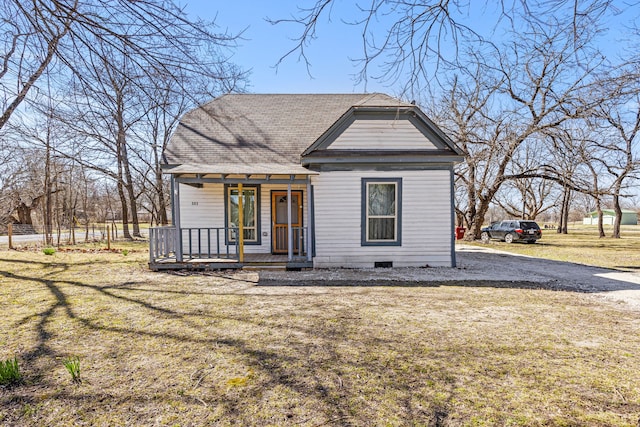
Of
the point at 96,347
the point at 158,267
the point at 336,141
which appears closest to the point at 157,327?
the point at 96,347

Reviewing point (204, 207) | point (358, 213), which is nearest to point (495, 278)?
point (358, 213)

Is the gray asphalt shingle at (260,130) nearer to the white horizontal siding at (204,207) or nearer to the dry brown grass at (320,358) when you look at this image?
the white horizontal siding at (204,207)

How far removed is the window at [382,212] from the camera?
9.98 meters

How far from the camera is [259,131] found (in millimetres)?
12289

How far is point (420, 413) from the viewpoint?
274cm

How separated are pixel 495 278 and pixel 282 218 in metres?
6.51

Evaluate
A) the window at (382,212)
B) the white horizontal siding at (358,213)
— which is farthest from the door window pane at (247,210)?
the window at (382,212)

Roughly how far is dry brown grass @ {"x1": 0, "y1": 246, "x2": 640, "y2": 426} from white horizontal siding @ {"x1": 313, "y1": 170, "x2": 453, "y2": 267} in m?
3.16

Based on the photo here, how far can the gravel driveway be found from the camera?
312 inches

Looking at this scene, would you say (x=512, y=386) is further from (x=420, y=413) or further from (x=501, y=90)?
(x=501, y=90)

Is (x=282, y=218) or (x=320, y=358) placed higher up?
(x=282, y=218)

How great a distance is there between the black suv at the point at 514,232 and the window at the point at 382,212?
15.1m

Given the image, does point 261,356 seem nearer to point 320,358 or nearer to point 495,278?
point 320,358

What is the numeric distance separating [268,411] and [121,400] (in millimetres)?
1299
